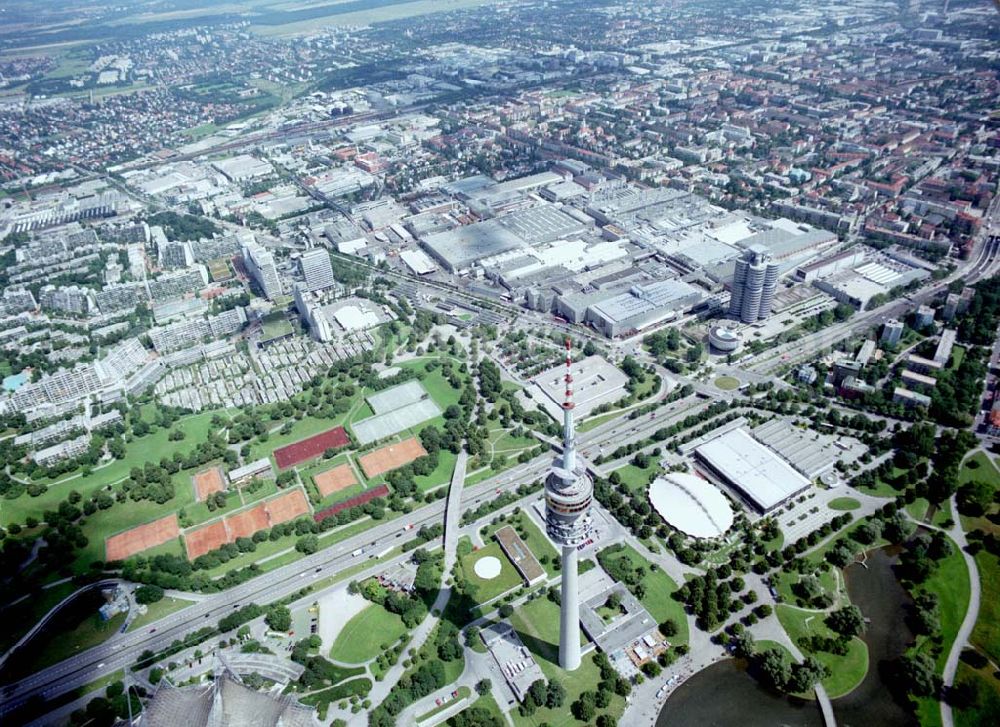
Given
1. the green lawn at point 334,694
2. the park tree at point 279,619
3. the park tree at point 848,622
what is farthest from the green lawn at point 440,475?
the park tree at point 848,622

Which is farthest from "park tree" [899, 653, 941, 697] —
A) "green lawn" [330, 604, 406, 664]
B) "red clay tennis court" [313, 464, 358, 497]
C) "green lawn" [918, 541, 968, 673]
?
"red clay tennis court" [313, 464, 358, 497]

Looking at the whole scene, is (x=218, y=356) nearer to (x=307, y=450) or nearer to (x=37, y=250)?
(x=307, y=450)

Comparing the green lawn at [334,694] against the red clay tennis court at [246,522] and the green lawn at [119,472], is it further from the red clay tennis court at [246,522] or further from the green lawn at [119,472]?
the green lawn at [119,472]

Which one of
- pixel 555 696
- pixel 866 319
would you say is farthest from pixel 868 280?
pixel 555 696

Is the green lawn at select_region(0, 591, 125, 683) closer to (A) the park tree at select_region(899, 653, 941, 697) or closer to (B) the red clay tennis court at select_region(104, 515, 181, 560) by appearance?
(B) the red clay tennis court at select_region(104, 515, 181, 560)

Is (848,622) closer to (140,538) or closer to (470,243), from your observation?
(140,538)
